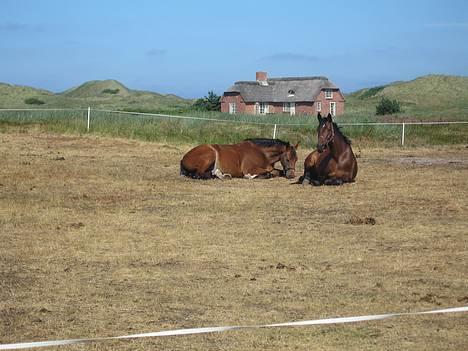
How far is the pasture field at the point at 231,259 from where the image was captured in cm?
632

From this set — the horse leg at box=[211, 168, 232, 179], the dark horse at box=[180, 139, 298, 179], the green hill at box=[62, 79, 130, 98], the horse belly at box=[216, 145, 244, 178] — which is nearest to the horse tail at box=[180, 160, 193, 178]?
the dark horse at box=[180, 139, 298, 179]

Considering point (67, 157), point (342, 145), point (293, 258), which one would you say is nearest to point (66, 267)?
point (293, 258)

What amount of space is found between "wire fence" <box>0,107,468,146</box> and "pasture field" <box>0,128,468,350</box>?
38.1 ft

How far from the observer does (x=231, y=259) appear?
29.9 feet

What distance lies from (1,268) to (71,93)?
89.0m

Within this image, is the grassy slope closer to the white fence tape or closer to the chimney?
the chimney

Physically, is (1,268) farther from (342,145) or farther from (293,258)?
(342,145)

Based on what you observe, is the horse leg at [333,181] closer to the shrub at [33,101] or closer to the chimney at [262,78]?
the shrub at [33,101]

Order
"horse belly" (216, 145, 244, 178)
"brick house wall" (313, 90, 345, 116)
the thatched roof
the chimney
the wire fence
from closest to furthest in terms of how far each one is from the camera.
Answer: "horse belly" (216, 145, 244, 178) < the wire fence < the thatched roof < "brick house wall" (313, 90, 345, 116) < the chimney

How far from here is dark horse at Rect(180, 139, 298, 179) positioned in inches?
687

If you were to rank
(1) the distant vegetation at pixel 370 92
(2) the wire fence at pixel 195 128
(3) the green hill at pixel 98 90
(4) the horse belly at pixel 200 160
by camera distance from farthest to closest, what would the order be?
(1) the distant vegetation at pixel 370 92 < (3) the green hill at pixel 98 90 < (2) the wire fence at pixel 195 128 < (4) the horse belly at pixel 200 160

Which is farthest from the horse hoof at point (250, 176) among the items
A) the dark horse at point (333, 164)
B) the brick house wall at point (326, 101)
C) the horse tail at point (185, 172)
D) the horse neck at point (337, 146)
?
the brick house wall at point (326, 101)

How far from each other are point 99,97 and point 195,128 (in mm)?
58080

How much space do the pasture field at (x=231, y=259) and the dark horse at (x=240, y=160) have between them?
38cm
